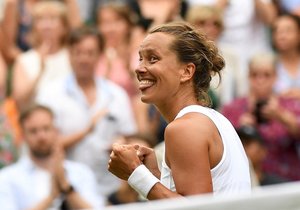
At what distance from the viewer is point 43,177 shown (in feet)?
26.6

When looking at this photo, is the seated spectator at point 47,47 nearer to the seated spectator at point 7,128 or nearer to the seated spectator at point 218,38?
the seated spectator at point 7,128

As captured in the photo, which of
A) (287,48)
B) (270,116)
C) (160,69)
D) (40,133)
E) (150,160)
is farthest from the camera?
(287,48)

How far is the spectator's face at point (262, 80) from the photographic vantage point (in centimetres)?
909

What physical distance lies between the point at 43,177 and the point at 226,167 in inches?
155

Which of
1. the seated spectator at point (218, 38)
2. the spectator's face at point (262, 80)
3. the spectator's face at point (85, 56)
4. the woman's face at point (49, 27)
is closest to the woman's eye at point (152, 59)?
the spectator's face at point (85, 56)

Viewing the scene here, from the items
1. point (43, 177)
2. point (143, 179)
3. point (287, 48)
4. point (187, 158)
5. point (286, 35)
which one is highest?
point (187, 158)

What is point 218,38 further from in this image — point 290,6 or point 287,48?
point 290,6

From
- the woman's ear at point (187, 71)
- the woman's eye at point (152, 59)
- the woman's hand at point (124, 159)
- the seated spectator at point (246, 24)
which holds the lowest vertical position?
the seated spectator at point (246, 24)

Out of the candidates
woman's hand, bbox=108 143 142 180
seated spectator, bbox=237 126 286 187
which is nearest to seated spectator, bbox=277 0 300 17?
seated spectator, bbox=237 126 286 187

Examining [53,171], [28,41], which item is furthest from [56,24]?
[53,171]

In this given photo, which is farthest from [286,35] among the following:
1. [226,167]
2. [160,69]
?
[226,167]

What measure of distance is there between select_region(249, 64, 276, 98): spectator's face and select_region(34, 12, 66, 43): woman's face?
1714 mm

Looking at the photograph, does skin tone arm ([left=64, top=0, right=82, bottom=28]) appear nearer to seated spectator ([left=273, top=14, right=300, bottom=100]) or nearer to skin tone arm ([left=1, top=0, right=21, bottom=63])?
skin tone arm ([left=1, top=0, right=21, bottom=63])

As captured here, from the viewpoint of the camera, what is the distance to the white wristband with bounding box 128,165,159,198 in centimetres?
435
